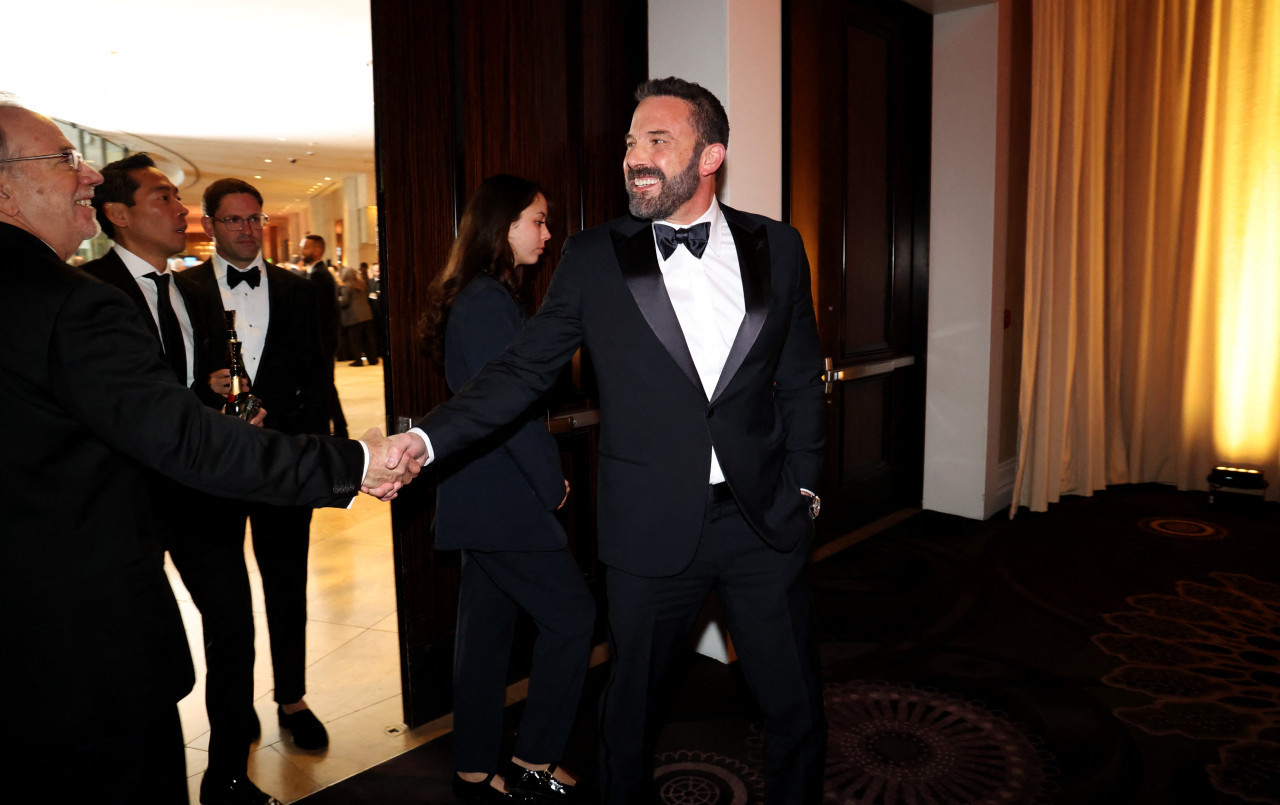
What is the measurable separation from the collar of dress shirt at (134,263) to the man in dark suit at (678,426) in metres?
1.03

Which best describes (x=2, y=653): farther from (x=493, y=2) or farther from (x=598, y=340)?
(x=493, y=2)

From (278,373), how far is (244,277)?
347 millimetres

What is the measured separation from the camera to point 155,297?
2.29 meters

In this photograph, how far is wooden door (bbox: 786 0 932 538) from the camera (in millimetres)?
4059

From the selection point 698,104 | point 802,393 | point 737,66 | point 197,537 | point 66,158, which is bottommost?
point 197,537

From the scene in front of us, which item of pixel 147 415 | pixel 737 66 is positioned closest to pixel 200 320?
pixel 147 415

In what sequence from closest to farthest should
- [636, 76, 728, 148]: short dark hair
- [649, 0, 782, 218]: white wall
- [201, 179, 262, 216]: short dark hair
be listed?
1. [636, 76, 728, 148]: short dark hair
2. [201, 179, 262, 216]: short dark hair
3. [649, 0, 782, 218]: white wall

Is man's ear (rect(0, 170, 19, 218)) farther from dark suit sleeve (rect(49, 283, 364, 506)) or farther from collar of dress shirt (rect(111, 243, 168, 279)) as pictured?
collar of dress shirt (rect(111, 243, 168, 279))

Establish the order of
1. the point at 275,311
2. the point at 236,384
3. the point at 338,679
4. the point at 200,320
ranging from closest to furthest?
1. the point at 236,384
2. the point at 200,320
3. the point at 275,311
4. the point at 338,679

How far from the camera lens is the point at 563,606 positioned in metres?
2.25

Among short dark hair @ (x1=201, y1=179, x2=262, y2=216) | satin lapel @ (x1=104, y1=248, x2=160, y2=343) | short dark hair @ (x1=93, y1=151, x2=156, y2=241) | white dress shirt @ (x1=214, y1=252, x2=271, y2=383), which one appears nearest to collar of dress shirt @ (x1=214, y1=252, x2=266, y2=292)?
white dress shirt @ (x1=214, y1=252, x2=271, y2=383)

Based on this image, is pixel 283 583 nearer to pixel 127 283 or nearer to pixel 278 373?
pixel 278 373

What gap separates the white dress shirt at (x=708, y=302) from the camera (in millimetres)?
1892

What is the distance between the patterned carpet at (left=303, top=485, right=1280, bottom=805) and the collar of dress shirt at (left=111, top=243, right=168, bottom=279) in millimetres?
1541
